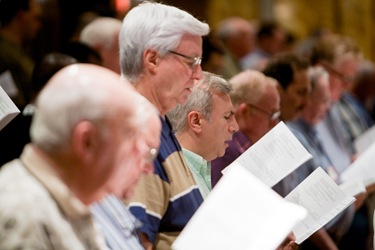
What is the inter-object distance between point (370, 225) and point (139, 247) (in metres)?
3.77

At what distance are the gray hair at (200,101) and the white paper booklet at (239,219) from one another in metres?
1.03

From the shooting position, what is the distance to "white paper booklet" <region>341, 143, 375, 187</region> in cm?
569

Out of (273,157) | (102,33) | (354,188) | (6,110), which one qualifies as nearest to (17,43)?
(102,33)

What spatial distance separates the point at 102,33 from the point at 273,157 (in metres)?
2.37

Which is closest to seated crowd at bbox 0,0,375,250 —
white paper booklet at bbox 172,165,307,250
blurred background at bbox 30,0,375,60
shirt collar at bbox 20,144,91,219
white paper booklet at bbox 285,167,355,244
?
shirt collar at bbox 20,144,91,219

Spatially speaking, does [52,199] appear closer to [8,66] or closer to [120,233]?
[120,233]

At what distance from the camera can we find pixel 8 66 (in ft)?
21.5

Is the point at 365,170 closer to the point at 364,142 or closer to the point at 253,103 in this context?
the point at 253,103

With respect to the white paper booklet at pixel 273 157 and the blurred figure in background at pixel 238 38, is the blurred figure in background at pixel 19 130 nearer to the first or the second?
the white paper booklet at pixel 273 157

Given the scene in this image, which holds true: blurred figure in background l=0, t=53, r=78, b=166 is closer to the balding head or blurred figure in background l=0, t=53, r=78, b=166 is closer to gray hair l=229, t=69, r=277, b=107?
gray hair l=229, t=69, r=277, b=107

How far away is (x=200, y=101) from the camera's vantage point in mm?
4207

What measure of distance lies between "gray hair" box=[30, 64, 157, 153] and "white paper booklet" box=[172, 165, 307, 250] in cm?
55

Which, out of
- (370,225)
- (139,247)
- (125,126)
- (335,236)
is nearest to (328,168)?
(335,236)

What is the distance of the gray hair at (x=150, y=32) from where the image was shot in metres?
3.88
